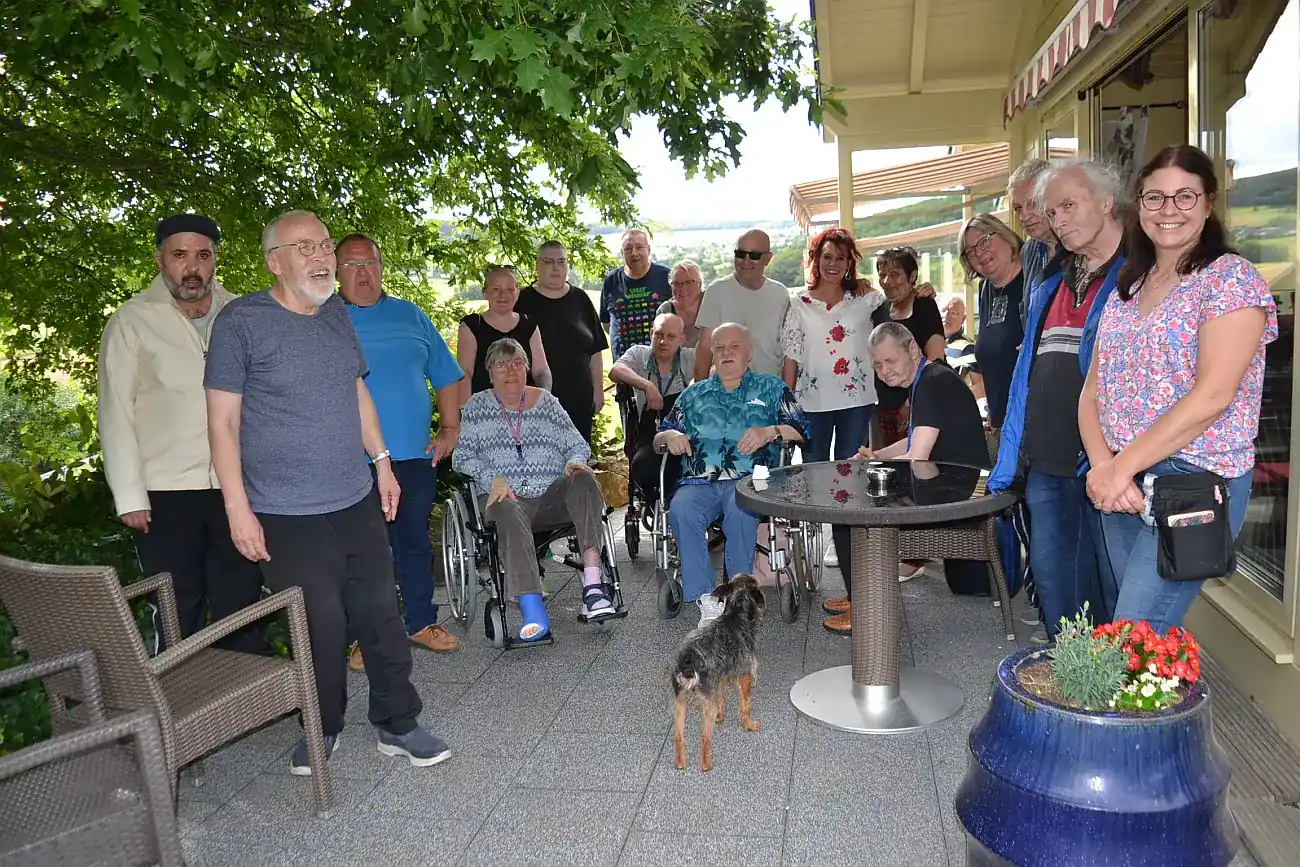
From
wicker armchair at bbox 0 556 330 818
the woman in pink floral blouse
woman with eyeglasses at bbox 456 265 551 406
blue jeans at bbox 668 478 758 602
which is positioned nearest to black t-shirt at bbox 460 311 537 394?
woman with eyeglasses at bbox 456 265 551 406

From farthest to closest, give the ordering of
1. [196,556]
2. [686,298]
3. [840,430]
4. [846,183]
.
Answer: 1. [846,183]
2. [686,298]
3. [840,430]
4. [196,556]

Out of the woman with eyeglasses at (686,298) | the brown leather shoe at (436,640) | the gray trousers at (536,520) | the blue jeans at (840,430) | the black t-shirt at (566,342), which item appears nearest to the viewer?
the gray trousers at (536,520)

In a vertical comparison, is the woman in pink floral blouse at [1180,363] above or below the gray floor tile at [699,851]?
above

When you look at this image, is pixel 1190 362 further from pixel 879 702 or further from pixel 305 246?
pixel 305 246

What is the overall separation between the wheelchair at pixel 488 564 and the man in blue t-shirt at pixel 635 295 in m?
1.73

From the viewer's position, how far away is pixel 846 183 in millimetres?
7992

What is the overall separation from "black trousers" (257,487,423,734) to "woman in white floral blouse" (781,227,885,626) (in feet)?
7.77

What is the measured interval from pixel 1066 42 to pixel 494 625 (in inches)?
133

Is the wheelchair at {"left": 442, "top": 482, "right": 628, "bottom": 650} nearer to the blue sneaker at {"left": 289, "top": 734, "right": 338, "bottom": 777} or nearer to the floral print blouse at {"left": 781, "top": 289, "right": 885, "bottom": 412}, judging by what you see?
the blue sneaker at {"left": 289, "top": 734, "right": 338, "bottom": 777}

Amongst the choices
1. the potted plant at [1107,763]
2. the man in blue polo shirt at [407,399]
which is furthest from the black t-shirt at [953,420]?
the man in blue polo shirt at [407,399]

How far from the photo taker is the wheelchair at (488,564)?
164 inches

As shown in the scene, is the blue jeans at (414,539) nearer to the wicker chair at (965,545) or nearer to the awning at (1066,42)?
the wicker chair at (965,545)

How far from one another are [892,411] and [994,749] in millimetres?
3131

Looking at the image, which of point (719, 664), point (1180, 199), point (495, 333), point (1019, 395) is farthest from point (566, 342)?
point (1180, 199)
